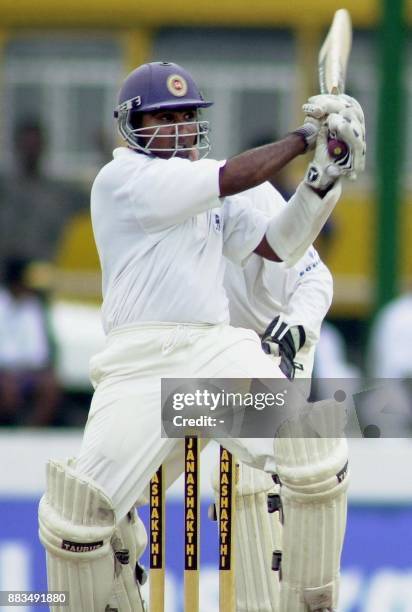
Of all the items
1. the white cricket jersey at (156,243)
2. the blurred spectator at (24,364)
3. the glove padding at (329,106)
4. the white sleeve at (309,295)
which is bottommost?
the blurred spectator at (24,364)

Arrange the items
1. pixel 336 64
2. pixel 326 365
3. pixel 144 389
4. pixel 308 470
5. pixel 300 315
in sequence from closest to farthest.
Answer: pixel 308 470 < pixel 144 389 < pixel 336 64 < pixel 300 315 < pixel 326 365

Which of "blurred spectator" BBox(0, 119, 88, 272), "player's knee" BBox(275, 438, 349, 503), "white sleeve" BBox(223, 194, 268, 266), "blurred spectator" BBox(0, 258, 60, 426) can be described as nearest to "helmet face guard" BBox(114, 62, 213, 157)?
"white sleeve" BBox(223, 194, 268, 266)

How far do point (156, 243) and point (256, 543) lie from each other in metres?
1.14

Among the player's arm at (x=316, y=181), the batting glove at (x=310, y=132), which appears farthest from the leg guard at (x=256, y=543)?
the batting glove at (x=310, y=132)

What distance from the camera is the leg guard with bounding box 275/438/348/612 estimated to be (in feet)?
15.1

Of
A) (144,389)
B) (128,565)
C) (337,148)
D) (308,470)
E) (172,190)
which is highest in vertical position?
(337,148)

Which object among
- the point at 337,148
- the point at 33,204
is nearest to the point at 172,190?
the point at 337,148

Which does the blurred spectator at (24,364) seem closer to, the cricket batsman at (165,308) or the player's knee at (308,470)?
the cricket batsman at (165,308)

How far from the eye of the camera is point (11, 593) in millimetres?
5793

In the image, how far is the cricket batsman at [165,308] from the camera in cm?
461

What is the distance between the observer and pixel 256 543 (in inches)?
211

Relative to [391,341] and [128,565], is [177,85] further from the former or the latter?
[391,341]

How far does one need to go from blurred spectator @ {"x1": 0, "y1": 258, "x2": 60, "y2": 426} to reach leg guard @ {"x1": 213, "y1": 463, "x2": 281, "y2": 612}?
3071 mm

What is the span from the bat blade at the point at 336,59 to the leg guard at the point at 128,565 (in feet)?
4.58
